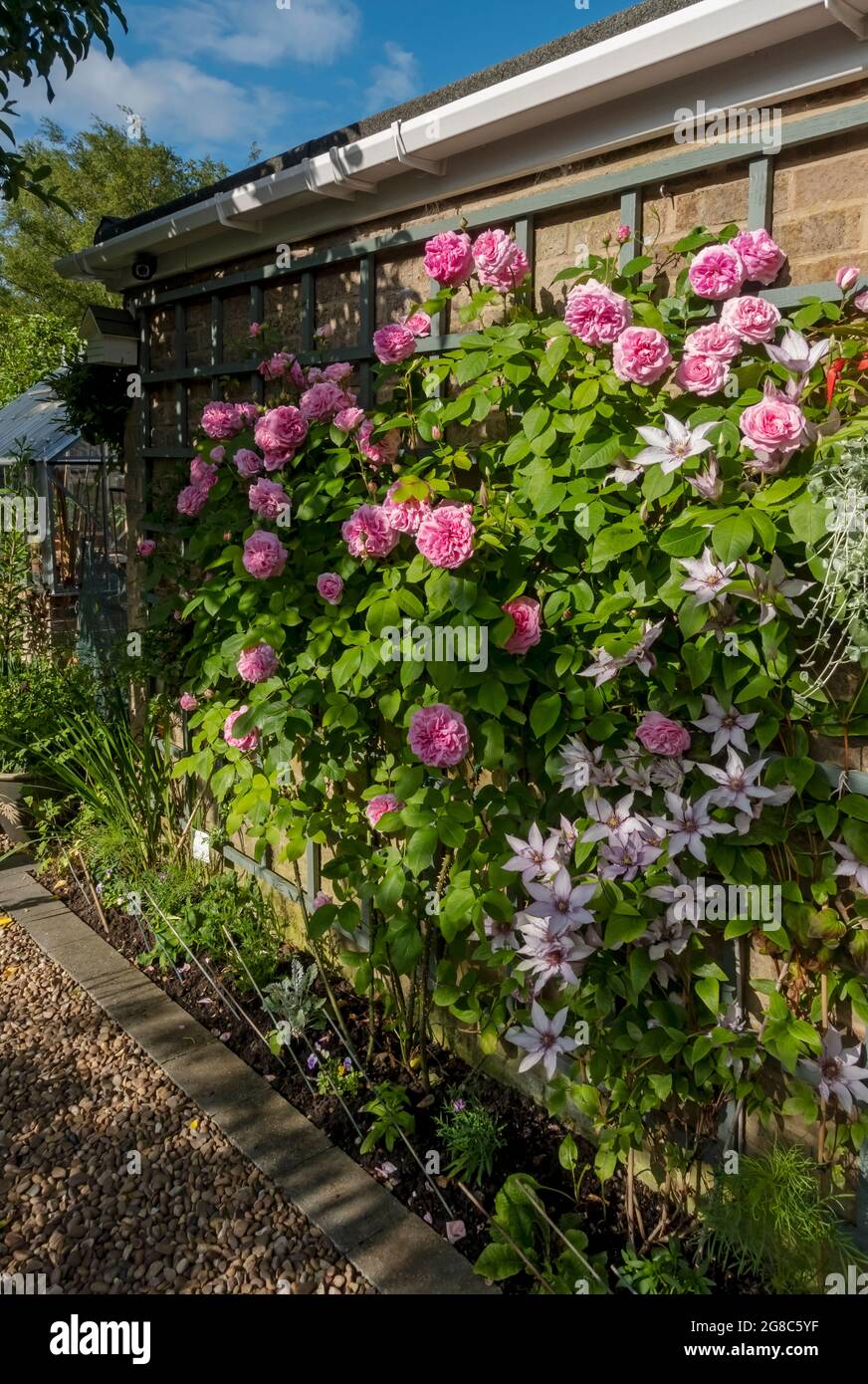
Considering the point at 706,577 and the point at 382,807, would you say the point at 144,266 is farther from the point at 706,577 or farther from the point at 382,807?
the point at 706,577

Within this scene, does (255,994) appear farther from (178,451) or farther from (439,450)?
(178,451)

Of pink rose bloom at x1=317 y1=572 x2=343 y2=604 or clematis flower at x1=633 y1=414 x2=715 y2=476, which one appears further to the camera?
pink rose bloom at x1=317 y1=572 x2=343 y2=604

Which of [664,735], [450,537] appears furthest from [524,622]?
[664,735]

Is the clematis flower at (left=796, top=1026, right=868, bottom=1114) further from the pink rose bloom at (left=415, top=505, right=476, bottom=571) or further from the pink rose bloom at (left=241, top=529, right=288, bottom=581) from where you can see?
the pink rose bloom at (left=241, top=529, right=288, bottom=581)

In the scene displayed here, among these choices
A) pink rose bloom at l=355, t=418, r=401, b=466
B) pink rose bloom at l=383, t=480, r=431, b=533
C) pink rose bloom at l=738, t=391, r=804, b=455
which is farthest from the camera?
pink rose bloom at l=355, t=418, r=401, b=466

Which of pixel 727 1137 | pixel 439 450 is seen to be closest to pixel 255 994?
pixel 727 1137

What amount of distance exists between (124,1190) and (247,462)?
8.05 feet

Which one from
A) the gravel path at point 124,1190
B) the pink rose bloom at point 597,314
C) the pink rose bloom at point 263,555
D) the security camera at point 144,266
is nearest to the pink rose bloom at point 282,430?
the pink rose bloom at point 263,555

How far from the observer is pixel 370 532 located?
8.99ft

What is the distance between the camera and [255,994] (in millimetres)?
3873

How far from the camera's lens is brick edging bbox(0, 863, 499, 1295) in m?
2.47

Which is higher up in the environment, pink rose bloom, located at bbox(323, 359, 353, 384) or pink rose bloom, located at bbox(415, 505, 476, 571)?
pink rose bloom, located at bbox(323, 359, 353, 384)

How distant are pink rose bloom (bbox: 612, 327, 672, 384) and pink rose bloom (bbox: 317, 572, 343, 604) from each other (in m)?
1.16

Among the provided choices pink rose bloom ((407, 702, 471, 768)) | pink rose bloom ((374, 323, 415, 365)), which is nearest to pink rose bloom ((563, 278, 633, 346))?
pink rose bloom ((374, 323, 415, 365))
